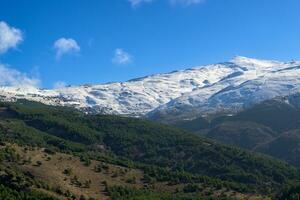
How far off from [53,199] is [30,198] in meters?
7.60

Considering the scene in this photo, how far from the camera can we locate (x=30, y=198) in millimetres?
194500

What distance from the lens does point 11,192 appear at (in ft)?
652

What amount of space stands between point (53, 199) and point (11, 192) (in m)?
15.4

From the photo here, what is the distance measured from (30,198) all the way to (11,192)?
8.60m

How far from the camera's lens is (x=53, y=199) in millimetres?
195375
